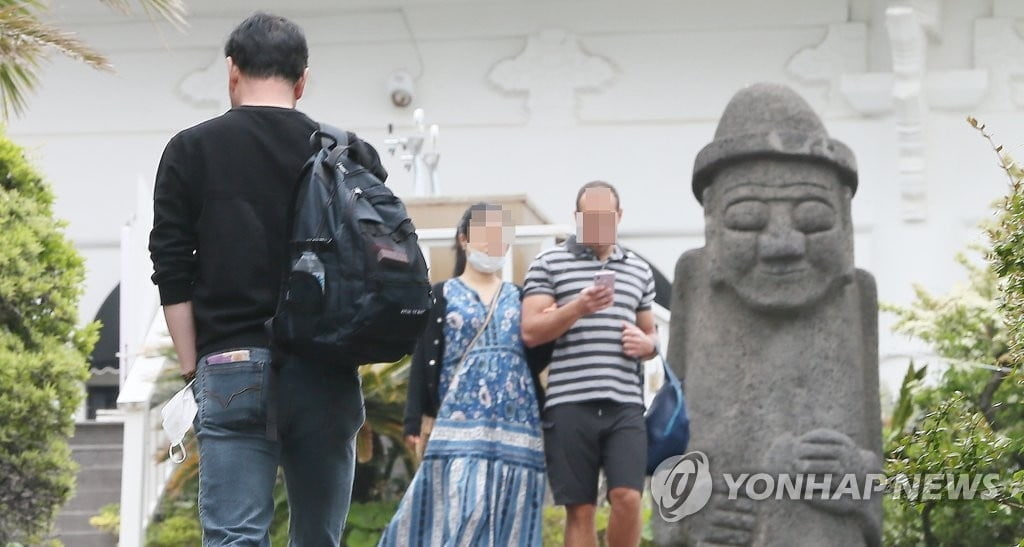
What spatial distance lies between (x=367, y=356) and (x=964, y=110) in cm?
1161

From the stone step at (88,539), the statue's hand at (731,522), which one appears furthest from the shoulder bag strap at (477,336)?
the stone step at (88,539)

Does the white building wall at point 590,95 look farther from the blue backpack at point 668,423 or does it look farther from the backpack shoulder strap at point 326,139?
the backpack shoulder strap at point 326,139

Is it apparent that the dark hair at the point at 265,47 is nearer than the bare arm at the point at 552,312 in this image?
Yes

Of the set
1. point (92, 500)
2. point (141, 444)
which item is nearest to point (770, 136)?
point (141, 444)

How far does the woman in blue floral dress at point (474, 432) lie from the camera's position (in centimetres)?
693

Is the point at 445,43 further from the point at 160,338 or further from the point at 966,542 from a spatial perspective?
the point at 966,542

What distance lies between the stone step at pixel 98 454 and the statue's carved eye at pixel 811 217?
6456 mm

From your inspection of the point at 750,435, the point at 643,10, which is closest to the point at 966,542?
the point at 750,435

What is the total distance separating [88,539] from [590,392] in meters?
4.72

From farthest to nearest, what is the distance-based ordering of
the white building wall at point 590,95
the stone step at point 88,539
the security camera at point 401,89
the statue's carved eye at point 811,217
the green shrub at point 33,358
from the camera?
the security camera at point 401,89 → the white building wall at point 590,95 → the stone step at point 88,539 → the green shrub at point 33,358 → the statue's carved eye at point 811,217

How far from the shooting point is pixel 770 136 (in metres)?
7.05

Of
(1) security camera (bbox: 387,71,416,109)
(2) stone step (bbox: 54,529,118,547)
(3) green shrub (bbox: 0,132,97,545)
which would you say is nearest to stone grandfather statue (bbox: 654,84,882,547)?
(3) green shrub (bbox: 0,132,97,545)

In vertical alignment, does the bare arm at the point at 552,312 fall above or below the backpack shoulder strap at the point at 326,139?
below

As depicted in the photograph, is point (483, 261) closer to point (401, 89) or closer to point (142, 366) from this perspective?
point (142, 366)
